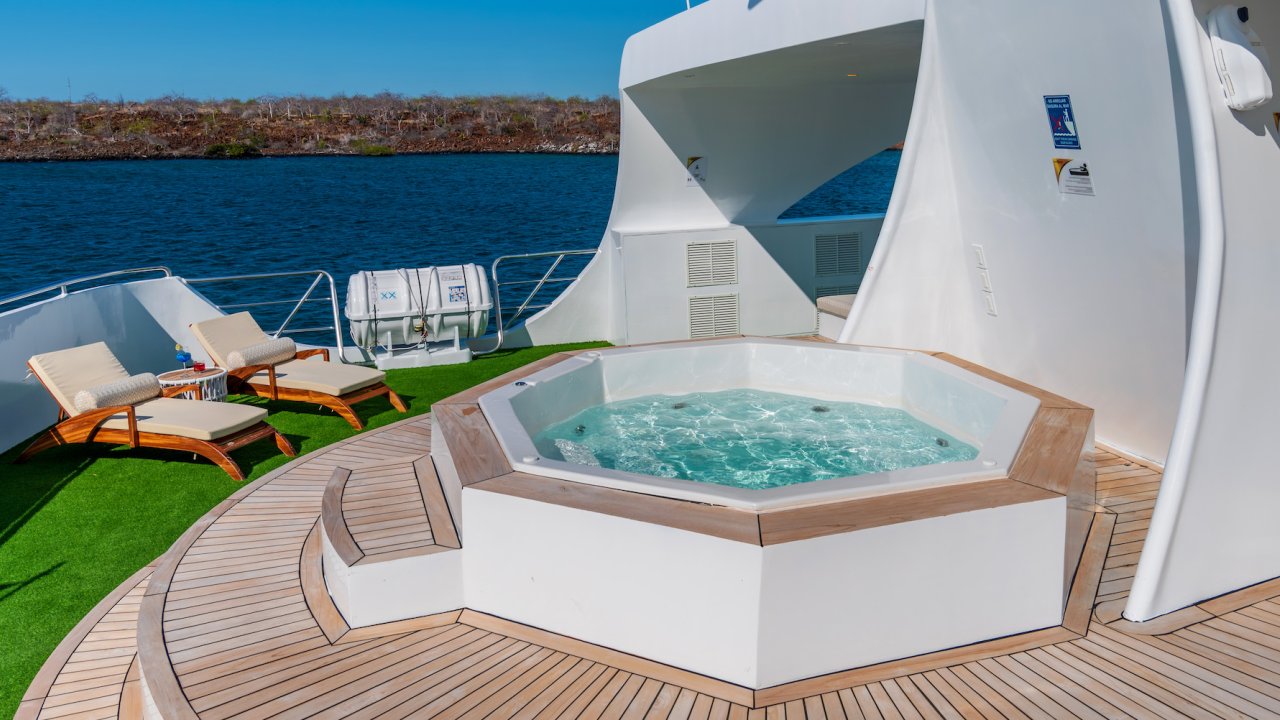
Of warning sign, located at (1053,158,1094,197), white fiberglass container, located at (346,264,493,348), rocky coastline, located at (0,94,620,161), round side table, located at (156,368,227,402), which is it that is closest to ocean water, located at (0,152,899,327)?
rocky coastline, located at (0,94,620,161)

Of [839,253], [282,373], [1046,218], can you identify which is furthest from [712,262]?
[1046,218]

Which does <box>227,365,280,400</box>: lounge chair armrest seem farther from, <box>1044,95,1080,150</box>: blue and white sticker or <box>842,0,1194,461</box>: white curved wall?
<box>1044,95,1080,150</box>: blue and white sticker

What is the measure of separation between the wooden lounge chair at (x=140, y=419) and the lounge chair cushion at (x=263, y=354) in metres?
0.65

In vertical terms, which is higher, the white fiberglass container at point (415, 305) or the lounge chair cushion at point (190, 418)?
the white fiberglass container at point (415, 305)

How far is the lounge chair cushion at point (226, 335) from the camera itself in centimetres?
633

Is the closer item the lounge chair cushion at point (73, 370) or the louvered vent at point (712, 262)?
the lounge chair cushion at point (73, 370)

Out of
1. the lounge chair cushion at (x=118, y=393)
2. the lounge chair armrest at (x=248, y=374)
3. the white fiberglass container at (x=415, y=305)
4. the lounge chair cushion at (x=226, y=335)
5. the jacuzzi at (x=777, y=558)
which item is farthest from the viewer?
the white fiberglass container at (x=415, y=305)

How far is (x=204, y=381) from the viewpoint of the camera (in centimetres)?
590

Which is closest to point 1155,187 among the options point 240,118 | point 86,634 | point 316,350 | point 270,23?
point 86,634

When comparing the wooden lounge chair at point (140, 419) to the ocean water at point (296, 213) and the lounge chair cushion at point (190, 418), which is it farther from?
the ocean water at point (296, 213)

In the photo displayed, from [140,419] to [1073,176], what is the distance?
496 centimetres

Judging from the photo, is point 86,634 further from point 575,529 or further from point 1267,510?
point 1267,510

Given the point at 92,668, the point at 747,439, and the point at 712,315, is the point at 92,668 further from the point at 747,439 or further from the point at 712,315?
the point at 712,315

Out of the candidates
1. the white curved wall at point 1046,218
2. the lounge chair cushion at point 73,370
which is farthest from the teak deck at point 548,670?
the lounge chair cushion at point 73,370
